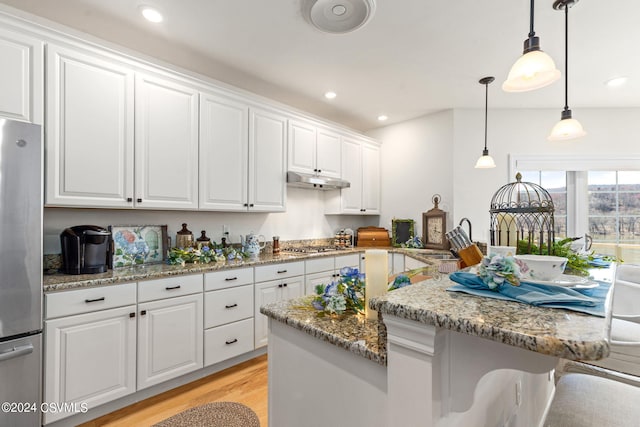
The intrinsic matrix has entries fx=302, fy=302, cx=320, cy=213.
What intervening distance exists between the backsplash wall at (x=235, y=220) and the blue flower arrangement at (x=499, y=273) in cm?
264

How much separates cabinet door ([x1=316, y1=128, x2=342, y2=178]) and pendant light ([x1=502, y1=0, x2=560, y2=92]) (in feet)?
7.90

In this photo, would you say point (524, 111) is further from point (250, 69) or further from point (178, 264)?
point (178, 264)

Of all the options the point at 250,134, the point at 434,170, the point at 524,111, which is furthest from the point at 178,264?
the point at 524,111

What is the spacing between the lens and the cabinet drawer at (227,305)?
94.6 inches

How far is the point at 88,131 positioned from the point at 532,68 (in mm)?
2594

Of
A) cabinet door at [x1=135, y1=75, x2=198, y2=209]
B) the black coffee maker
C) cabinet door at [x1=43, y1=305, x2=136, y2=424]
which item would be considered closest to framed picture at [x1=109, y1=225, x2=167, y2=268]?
the black coffee maker

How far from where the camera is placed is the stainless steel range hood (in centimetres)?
330

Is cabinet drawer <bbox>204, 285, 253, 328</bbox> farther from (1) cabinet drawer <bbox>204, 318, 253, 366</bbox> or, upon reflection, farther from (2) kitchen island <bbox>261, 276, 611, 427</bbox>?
(2) kitchen island <bbox>261, 276, 611, 427</bbox>

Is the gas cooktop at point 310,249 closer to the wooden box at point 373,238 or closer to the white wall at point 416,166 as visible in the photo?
the wooden box at point 373,238

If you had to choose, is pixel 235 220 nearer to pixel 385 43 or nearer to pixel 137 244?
pixel 137 244

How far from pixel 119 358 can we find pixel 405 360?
2.04 meters

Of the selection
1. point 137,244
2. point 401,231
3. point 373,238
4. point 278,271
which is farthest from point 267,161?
point 401,231

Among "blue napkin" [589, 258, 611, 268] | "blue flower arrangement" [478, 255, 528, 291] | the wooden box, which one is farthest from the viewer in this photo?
the wooden box

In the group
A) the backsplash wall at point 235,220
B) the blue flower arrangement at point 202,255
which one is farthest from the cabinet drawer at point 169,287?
the backsplash wall at point 235,220
